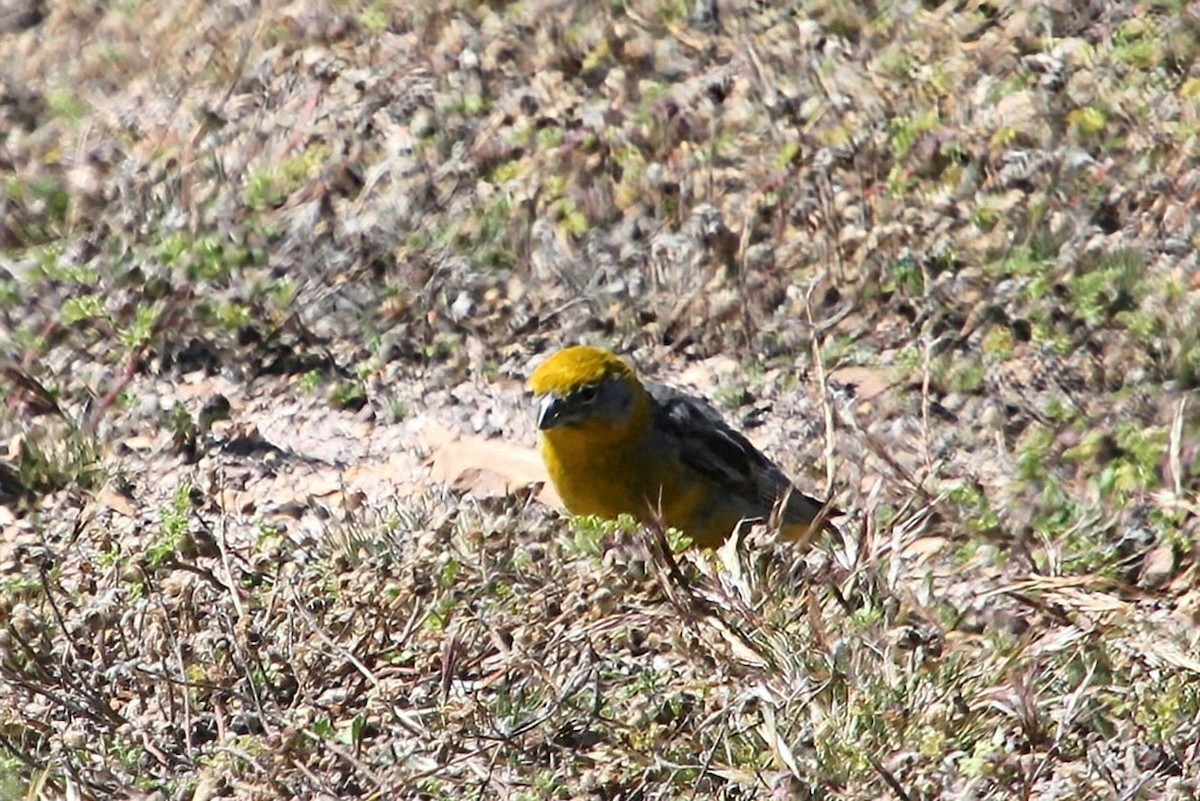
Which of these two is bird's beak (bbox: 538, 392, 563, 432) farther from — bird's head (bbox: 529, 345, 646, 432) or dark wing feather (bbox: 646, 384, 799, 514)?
dark wing feather (bbox: 646, 384, 799, 514)

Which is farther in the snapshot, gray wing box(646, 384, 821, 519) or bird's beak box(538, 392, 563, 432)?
gray wing box(646, 384, 821, 519)

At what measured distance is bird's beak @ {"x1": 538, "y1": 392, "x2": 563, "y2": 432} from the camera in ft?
22.9

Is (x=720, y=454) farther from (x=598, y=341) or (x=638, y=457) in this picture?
(x=598, y=341)

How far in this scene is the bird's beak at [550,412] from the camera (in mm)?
6977

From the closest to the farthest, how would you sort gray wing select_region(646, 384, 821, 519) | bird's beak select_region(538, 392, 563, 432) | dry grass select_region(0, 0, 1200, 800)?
dry grass select_region(0, 0, 1200, 800), bird's beak select_region(538, 392, 563, 432), gray wing select_region(646, 384, 821, 519)

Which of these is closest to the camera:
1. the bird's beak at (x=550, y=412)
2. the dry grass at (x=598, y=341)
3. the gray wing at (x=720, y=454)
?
the dry grass at (x=598, y=341)

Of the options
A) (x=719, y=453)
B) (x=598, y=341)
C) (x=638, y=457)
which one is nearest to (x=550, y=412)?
(x=638, y=457)

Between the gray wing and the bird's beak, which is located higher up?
the bird's beak

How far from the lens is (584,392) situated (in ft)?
23.3

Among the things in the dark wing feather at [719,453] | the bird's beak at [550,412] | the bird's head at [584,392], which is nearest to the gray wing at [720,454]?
the dark wing feather at [719,453]

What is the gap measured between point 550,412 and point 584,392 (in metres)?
0.17

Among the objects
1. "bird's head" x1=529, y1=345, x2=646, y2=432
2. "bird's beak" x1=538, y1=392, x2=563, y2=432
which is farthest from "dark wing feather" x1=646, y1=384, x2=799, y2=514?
"bird's beak" x1=538, y1=392, x2=563, y2=432

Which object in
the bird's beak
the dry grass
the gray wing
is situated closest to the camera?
the dry grass

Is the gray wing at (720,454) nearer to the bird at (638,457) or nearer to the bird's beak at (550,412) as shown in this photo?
the bird at (638,457)
